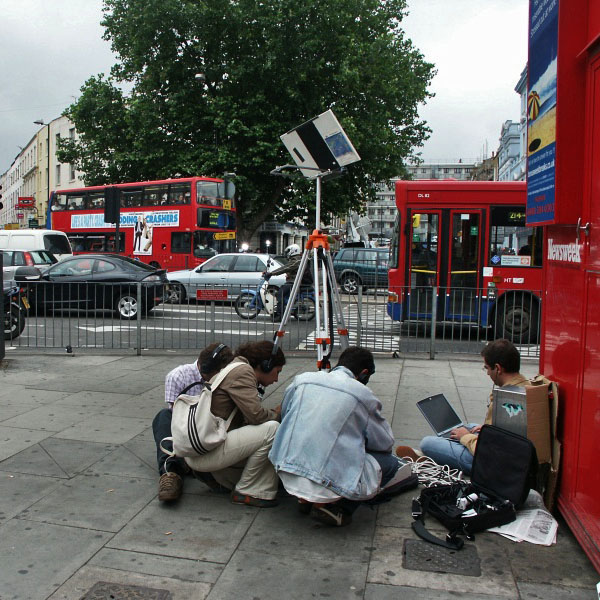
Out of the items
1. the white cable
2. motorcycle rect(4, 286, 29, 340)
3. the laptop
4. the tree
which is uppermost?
the tree

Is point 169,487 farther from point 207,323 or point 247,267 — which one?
point 247,267

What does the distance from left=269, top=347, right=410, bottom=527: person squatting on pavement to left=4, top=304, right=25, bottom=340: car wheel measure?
7804 millimetres

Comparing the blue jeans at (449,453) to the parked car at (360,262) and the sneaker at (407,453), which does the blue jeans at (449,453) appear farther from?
the parked car at (360,262)

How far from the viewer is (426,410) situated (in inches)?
193

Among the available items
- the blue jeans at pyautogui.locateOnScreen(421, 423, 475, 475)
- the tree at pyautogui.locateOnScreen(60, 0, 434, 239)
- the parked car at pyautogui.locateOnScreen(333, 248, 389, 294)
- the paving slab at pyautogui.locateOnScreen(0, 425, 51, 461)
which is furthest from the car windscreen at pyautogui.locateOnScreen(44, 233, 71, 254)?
the blue jeans at pyautogui.locateOnScreen(421, 423, 475, 475)

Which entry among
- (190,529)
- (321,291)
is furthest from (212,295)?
(190,529)

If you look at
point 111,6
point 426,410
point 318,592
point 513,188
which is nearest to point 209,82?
point 111,6

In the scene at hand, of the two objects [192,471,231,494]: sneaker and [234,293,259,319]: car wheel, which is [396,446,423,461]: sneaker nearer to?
[192,471,231,494]: sneaker

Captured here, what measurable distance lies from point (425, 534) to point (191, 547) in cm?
132

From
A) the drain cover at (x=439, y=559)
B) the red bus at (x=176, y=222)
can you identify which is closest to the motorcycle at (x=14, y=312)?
the drain cover at (x=439, y=559)

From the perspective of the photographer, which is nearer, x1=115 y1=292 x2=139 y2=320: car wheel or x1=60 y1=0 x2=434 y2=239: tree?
x1=115 y1=292 x2=139 y2=320: car wheel

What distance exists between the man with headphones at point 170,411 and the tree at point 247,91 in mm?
22173

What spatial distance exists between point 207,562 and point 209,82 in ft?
89.1

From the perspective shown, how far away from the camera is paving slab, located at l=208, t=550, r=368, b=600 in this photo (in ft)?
9.96
